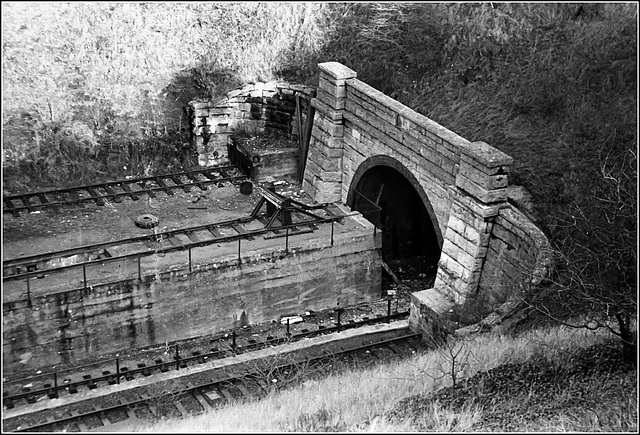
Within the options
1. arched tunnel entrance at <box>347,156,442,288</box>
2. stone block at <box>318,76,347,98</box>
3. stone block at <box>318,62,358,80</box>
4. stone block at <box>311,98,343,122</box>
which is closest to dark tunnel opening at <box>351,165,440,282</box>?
arched tunnel entrance at <box>347,156,442,288</box>

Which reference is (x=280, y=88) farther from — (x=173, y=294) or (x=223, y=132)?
(x=173, y=294)

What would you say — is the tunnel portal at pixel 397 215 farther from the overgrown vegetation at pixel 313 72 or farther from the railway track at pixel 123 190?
the railway track at pixel 123 190

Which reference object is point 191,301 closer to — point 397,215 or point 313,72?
point 397,215

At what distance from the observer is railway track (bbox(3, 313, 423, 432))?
16188mm

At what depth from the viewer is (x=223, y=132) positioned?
85.9 feet

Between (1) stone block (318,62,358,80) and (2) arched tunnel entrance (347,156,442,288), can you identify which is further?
(2) arched tunnel entrance (347,156,442,288)

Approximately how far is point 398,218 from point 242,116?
18.5 feet

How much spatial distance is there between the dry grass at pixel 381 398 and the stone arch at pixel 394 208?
19.5 feet

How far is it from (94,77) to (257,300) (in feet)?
30.2

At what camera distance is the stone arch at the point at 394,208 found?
23328 millimetres

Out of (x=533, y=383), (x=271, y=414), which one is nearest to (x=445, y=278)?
(x=533, y=383)

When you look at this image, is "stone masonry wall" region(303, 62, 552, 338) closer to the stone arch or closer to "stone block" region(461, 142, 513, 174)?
"stone block" region(461, 142, 513, 174)

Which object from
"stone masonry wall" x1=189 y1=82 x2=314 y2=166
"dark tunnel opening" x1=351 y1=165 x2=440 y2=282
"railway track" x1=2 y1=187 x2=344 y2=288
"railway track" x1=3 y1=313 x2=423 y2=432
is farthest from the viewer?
"stone masonry wall" x1=189 y1=82 x2=314 y2=166

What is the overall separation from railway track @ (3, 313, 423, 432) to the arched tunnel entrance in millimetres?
4074
